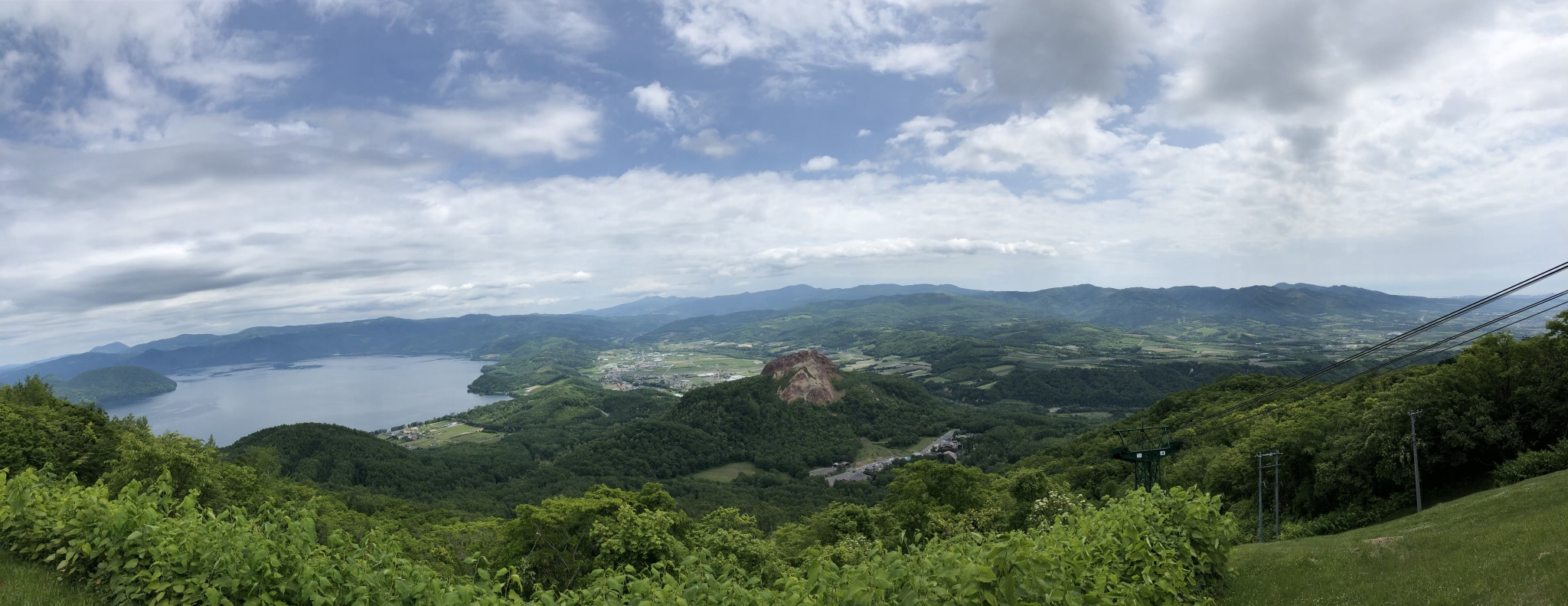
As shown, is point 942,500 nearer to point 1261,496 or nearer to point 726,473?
point 1261,496

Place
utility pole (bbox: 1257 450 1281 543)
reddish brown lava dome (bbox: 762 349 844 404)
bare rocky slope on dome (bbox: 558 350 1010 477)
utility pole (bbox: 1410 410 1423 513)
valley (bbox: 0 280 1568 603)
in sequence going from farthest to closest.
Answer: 1. reddish brown lava dome (bbox: 762 349 844 404)
2. bare rocky slope on dome (bbox: 558 350 1010 477)
3. utility pole (bbox: 1257 450 1281 543)
4. valley (bbox: 0 280 1568 603)
5. utility pole (bbox: 1410 410 1423 513)

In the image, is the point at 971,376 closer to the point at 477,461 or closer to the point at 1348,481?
the point at 477,461

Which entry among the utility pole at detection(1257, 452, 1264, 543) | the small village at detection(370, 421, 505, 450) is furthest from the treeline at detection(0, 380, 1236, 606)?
the small village at detection(370, 421, 505, 450)

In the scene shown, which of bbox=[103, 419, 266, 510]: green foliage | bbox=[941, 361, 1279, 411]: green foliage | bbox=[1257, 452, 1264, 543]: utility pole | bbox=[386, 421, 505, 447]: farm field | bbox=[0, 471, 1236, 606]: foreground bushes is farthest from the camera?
bbox=[941, 361, 1279, 411]: green foliage

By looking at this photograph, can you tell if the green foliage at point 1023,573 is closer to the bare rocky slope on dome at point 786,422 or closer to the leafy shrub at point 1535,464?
the leafy shrub at point 1535,464

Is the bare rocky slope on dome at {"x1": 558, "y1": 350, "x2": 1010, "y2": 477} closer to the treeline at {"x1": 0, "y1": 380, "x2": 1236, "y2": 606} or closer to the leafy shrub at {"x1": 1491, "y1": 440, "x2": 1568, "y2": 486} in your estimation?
the leafy shrub at {"x1": 1491, "y1": 440, "x2": 1568, "y2": 486}

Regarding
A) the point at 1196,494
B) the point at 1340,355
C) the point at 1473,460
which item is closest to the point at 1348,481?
the point at 1473,460
